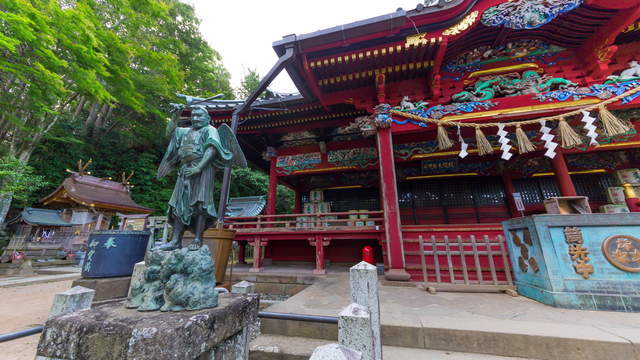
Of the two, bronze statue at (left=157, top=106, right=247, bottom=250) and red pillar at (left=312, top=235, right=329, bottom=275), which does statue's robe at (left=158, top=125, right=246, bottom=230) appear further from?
red pillar at (left=312, top=235, right=329, bottom=275)

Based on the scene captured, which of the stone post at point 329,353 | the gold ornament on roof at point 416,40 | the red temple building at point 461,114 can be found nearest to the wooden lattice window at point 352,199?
the red temple building at point 461,114

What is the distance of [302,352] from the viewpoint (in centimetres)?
269

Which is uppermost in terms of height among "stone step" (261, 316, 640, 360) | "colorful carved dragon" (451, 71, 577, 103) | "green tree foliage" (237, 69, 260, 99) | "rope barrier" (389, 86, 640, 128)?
"green tree foliage" (237, 69, 260, 99)

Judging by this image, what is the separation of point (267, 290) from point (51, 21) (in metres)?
11.9

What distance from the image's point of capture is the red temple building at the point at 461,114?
17.6 feet

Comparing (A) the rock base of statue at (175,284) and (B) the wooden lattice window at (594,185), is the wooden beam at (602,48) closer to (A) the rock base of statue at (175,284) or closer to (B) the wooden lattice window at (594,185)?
(B) the wooden lattice window at (594,185)

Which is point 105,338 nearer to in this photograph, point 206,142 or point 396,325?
point 206,142

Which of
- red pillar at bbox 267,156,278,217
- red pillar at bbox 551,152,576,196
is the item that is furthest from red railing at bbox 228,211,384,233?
red pillar at bbox 551,152,576,196

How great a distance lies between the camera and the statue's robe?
2.52 metres

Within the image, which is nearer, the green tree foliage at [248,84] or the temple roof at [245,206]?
the temple roof at [245,206]

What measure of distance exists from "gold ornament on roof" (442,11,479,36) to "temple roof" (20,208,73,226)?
21663mm

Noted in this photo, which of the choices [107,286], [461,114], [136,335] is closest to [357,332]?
[136,335]

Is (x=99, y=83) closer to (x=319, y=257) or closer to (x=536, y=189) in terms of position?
(x=319, y=257)

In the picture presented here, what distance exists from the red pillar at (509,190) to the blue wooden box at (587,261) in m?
5.15
